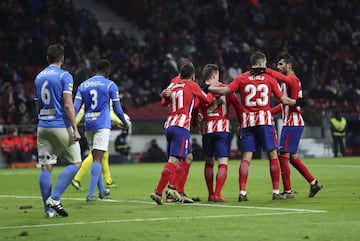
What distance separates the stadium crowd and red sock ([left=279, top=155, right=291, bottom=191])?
60.9ft

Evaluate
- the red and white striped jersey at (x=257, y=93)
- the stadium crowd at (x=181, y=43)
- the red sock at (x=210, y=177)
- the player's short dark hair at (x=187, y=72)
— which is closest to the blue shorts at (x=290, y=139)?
the red and white striped jersey at (x=257, y=93)

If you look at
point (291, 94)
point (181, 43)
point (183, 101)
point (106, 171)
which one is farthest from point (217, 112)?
point (181, 43)

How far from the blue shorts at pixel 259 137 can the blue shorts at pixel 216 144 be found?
0.29 meters

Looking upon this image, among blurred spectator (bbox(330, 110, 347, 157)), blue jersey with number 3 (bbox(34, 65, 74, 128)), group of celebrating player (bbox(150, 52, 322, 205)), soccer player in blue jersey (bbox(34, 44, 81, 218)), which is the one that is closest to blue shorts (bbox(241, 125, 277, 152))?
group of celebrating player (bbox(150, 52, 322, 205))

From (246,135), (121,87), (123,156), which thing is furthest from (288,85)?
(121,87)

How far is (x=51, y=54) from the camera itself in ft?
43.4

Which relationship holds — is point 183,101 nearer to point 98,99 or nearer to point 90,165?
point 98,99

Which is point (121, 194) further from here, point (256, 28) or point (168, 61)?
point (256, 28)

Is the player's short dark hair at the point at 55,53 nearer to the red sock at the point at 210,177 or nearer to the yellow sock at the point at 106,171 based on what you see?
the red sock at the point at 210,177

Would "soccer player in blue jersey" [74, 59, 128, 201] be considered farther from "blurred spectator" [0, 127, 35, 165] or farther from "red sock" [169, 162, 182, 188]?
"blurred spectator" [0, 127, 35, 165]

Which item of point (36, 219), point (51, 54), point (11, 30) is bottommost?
point (36, 219)

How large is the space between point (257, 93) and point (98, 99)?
2905 millimetres

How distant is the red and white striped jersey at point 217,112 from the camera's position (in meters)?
15.5

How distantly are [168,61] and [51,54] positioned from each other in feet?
79.9
